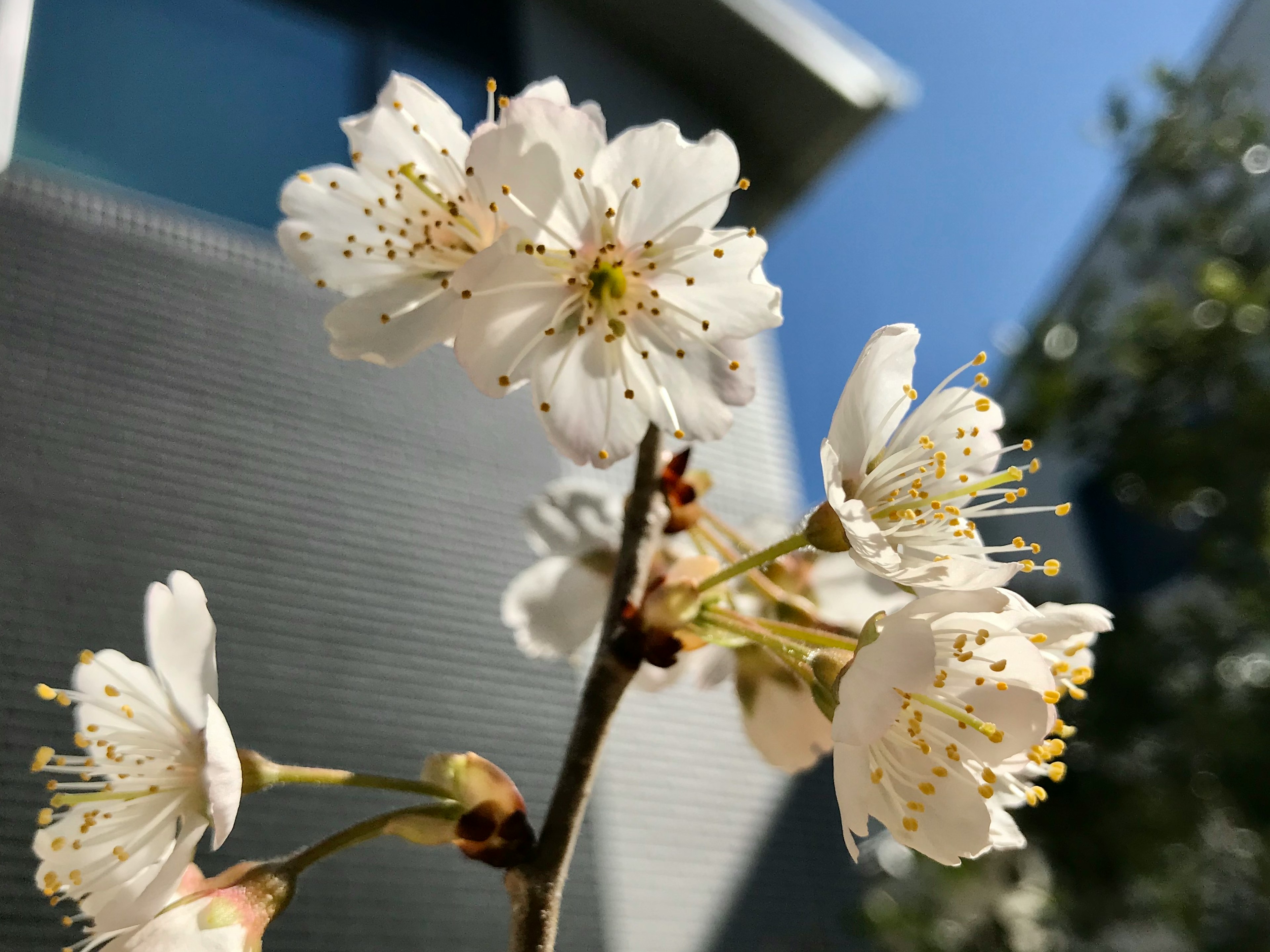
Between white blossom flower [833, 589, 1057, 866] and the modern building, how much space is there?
37.4 inches

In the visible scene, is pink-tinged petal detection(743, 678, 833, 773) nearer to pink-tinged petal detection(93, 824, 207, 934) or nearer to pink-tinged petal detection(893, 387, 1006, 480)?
pink-tinged petal detection(893, 387, 1006, 480)

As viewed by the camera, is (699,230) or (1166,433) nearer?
(699,230)

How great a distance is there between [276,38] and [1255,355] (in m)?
1.90

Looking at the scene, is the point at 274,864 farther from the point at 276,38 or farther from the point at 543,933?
the point at 276,38

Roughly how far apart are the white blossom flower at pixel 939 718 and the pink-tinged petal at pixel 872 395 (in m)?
0.07

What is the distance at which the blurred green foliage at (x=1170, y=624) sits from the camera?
1602mm

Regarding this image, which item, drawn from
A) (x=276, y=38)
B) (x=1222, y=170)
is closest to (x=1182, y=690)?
(x=1222, y=170)

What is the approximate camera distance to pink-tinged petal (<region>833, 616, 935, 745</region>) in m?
0.27

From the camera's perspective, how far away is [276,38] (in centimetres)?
165

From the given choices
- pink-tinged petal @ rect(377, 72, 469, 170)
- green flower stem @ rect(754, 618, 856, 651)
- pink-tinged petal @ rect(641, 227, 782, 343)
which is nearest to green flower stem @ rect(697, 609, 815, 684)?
green flower stem @ rect(754, 618, 856, 651)

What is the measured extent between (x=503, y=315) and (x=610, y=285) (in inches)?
2.4

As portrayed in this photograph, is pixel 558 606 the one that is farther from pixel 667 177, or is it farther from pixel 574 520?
pixel 667 177

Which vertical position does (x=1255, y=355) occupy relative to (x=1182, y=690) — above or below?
above

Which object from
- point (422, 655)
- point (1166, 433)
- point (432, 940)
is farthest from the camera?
point (1166, 433)
